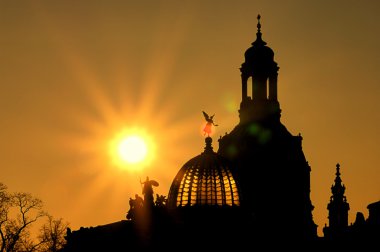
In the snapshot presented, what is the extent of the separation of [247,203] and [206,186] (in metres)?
3.99

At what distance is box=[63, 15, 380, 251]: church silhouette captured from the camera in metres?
99.1

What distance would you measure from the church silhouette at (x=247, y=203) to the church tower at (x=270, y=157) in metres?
0.10

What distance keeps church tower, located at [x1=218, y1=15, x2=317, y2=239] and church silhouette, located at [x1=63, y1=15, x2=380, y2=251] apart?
0.10 meters

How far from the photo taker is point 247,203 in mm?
101375

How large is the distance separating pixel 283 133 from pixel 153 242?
84.7 feet

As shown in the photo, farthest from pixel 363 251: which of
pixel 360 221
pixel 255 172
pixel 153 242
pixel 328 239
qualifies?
Answer: pixel 255 172

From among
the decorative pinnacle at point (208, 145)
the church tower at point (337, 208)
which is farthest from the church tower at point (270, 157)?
the decorative pinnacle at point (208, 145)

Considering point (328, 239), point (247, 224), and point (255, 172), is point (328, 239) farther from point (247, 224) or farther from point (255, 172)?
point (255, 172)

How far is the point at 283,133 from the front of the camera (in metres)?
122

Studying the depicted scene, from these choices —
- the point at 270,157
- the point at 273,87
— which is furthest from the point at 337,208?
the point at 273,87

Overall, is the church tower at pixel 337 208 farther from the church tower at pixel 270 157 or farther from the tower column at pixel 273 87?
the tower column at pixel 273 87

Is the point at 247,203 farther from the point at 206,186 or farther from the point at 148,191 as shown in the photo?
the point at 148,191

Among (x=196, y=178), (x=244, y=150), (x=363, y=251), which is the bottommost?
(x=363, y=251)

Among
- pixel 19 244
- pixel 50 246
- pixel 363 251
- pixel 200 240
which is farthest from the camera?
pixel 50 246
